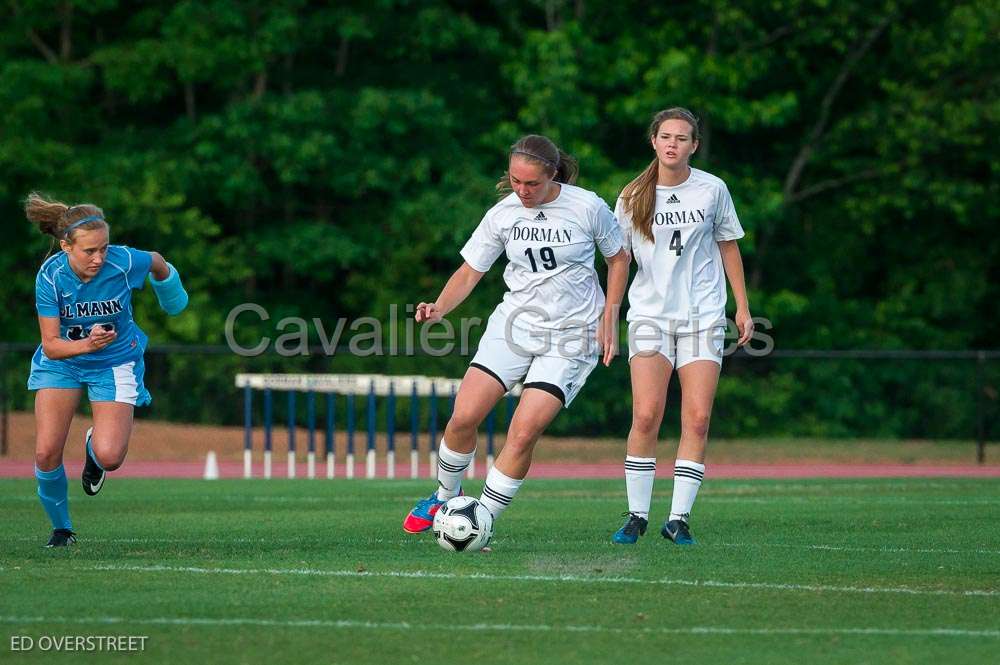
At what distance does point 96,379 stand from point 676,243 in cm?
311

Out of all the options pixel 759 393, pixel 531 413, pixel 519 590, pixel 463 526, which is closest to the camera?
pixel 519 590

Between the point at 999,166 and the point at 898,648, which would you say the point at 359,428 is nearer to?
the point at 999,166


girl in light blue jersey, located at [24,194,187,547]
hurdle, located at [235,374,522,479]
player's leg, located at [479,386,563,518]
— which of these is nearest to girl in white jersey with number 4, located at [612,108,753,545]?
player's leg, located at [479,386,563,518]

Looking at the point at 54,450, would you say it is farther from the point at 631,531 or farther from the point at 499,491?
the point at 631,531

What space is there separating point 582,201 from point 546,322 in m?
0.64

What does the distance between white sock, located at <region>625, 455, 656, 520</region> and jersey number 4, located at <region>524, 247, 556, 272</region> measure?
1.17m

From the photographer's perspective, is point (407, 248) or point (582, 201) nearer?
point (582, 201)

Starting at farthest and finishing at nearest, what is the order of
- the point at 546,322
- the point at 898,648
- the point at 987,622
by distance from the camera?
1. the point at 546,322
2. the point at 987,622
3. the point at 898,648

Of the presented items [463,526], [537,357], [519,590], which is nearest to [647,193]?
[537,357]

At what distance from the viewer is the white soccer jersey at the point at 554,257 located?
25.7 feet

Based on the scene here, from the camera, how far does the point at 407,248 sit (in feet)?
93.2

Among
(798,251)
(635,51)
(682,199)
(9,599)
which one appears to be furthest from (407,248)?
(9,599)

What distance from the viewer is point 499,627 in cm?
557

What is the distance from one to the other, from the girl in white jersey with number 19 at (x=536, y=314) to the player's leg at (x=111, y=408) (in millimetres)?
1641
